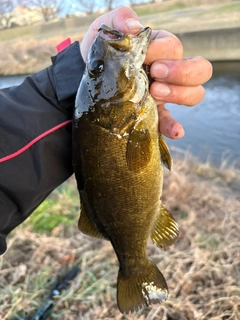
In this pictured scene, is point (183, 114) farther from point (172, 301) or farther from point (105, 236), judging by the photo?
point (105, 236)

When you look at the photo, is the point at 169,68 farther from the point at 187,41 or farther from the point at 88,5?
the point at 88,5

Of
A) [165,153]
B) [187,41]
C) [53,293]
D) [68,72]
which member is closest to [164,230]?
[165,153]

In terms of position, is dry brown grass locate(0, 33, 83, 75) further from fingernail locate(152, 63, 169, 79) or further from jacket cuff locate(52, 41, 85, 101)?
→ fingernail locate(152, 63, 169, 79)

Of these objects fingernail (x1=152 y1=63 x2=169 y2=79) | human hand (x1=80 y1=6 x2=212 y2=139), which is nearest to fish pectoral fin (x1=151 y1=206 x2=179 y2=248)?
human hand (x1=80 y1=6 x2=212 y2=139)

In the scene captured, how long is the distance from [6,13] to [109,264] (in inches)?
973

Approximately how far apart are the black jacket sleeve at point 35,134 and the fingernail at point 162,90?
16.1 inches

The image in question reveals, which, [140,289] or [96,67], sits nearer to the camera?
[96,67]

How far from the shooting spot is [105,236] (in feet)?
5.20

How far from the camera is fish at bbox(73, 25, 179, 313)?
135 cm

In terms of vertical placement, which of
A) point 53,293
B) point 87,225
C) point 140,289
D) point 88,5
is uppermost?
point 87,225

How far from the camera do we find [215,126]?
695 centimetres

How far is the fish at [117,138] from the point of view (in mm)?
1352

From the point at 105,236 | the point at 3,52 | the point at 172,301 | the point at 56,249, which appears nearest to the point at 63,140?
the point at 105,236

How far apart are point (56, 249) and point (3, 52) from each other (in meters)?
14.7
